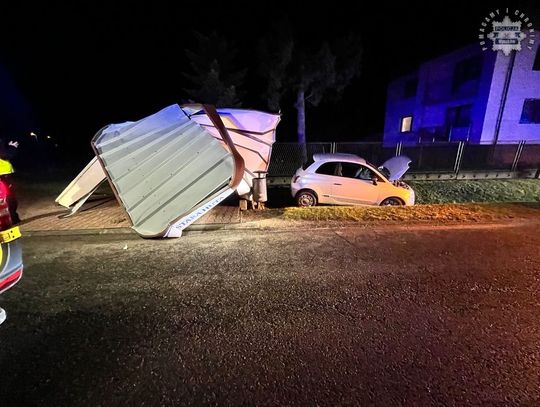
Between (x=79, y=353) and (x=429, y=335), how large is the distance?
3.33 metres

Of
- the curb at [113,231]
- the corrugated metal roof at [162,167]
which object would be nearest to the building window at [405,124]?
the corrugated metal roof at [162,167]

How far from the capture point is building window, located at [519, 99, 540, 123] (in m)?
16.0

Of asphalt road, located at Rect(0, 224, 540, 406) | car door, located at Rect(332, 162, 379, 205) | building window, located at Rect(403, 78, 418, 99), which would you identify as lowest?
asphalt road, located at Rect(0, 224, 540, 406)

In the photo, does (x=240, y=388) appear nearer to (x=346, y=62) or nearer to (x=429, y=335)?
(x=429, y=335)

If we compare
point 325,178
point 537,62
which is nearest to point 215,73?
point 325,178

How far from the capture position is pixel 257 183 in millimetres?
7312

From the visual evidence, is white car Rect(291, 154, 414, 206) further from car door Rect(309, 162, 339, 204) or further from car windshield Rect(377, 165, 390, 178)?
car windshield Rect(377, 165, 390, 178)

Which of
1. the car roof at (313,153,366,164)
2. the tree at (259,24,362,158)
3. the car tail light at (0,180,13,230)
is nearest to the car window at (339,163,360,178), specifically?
the car roof at (313,153,366,164)

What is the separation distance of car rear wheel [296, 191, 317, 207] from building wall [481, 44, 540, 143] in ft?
42.4

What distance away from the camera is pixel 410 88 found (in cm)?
2320

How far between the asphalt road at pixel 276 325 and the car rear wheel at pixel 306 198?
334cm

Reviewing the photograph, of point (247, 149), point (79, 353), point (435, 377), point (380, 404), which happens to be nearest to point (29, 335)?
point (79, 353)

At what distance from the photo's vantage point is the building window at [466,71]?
16.4 metres

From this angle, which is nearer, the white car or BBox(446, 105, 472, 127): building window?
the white car
